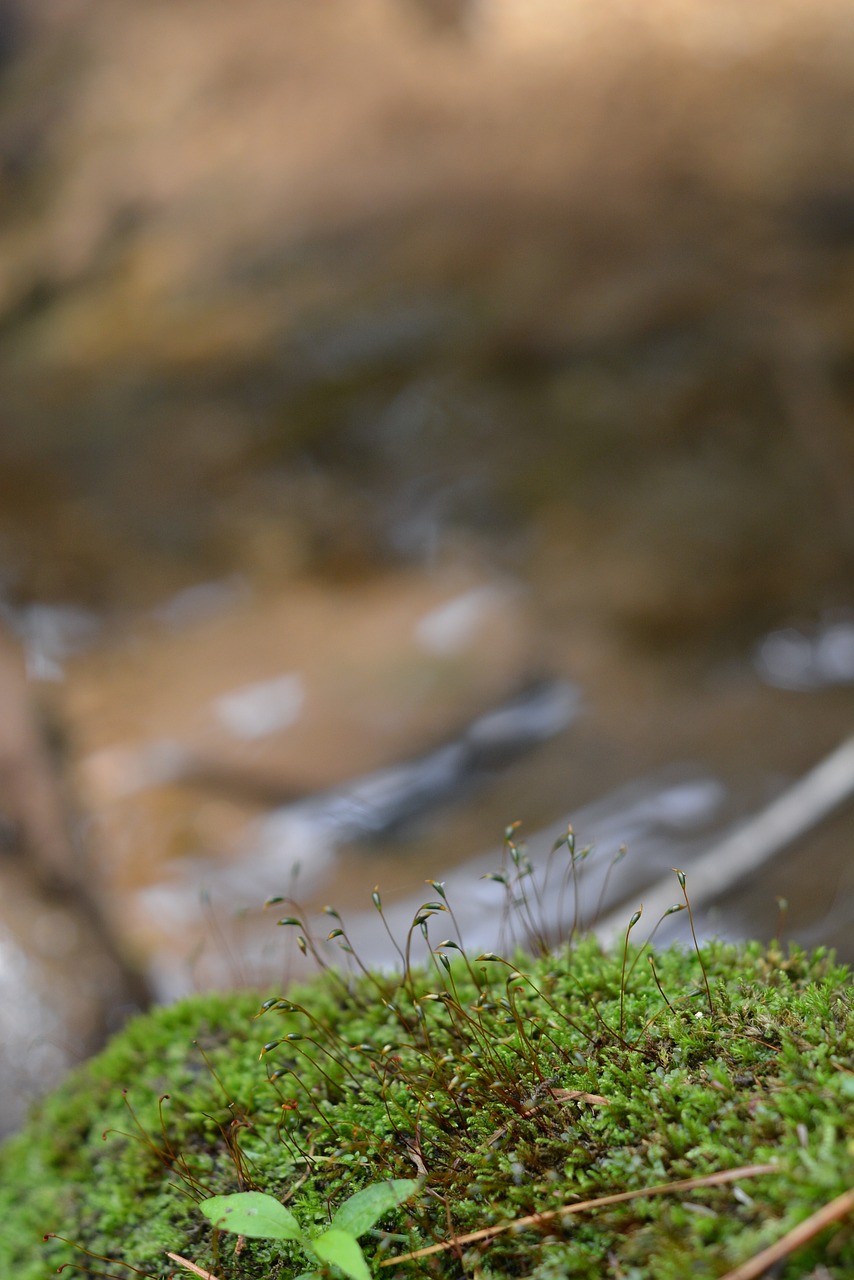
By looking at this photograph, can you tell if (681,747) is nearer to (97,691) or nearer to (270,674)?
(270,674)

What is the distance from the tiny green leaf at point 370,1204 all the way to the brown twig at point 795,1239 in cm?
55

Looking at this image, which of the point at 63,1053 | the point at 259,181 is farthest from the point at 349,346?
the point at 63,1053

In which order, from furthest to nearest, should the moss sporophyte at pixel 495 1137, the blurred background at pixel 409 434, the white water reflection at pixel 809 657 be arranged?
the white water reflection at pixel 809 657, the blurred background at pixel 409 434, the moss sporophyte at pixel 495 1137

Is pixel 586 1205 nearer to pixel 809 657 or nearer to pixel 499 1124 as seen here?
pixel 499 1124

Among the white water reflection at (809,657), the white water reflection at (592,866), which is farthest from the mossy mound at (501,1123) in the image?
the white water reflection at (809,657)

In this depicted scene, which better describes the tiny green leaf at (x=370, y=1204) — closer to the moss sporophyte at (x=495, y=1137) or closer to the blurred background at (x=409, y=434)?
the moss sporophyte at (x=495, y=1137)

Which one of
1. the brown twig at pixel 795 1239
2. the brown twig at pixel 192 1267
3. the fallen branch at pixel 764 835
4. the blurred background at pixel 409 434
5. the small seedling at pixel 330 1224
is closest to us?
the brown twig at pixel 795 1239

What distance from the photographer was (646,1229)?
141 centimetres

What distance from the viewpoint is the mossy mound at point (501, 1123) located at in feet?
4.68

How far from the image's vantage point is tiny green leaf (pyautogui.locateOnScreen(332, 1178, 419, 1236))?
158cm

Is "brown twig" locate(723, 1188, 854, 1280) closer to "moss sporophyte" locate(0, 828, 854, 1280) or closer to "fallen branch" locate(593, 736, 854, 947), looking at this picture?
"moss sporophyte" locate(0, 828, 854, 1280)

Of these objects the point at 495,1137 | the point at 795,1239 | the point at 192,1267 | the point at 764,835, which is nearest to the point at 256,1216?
the point at 192,1267

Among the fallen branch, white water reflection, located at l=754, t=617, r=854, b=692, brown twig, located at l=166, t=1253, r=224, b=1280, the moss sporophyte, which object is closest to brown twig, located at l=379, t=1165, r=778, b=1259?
the moss sporophyte

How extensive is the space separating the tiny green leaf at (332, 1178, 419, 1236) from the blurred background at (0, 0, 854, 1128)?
3002mm
